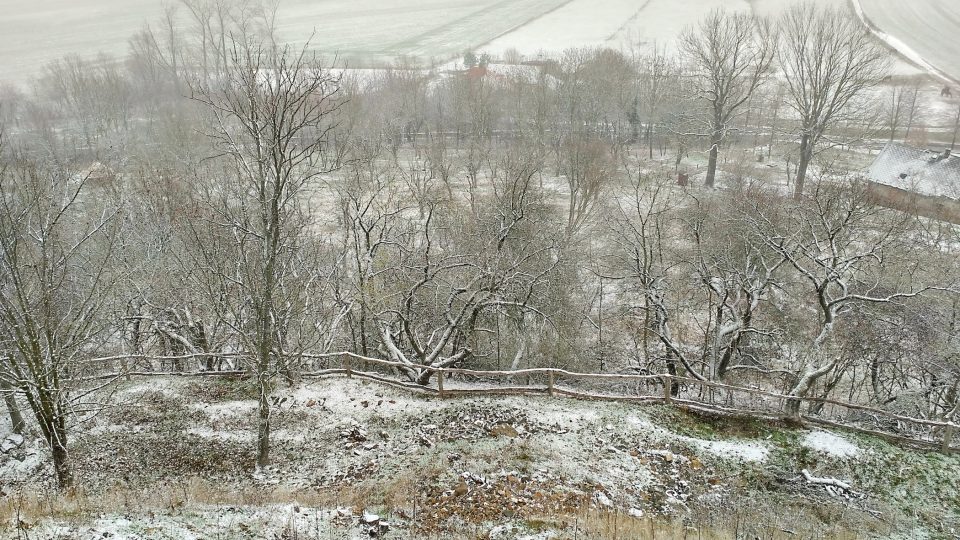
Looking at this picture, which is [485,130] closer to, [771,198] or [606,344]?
[771,198]

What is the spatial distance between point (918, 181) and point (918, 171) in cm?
185

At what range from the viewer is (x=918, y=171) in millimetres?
39531

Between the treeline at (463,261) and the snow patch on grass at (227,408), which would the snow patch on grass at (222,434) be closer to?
the snow patch on grass at (227,408)

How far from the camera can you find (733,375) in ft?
71.1

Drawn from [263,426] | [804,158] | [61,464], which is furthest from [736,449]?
[804,158]

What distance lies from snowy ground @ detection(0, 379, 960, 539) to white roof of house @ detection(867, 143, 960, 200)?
102 ft

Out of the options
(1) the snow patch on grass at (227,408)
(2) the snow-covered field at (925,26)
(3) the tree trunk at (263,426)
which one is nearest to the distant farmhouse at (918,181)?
(2) the snow-covered field at (925,26)

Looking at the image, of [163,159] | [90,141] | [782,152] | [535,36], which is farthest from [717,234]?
[535,36]

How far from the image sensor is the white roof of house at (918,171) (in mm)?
38062

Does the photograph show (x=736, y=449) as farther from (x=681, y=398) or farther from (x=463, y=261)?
(x=463, y=261)

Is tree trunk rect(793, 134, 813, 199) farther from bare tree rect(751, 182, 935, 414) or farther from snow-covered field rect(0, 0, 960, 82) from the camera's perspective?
snow-covered field rect(0, 0, 960, 82)

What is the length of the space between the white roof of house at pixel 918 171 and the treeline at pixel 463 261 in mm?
4228

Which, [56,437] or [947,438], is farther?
[947,438]

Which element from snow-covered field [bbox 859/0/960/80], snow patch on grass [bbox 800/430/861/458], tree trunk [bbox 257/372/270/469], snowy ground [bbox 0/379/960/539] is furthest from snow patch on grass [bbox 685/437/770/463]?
snow-covered field [bbox 859/0/960/80]
